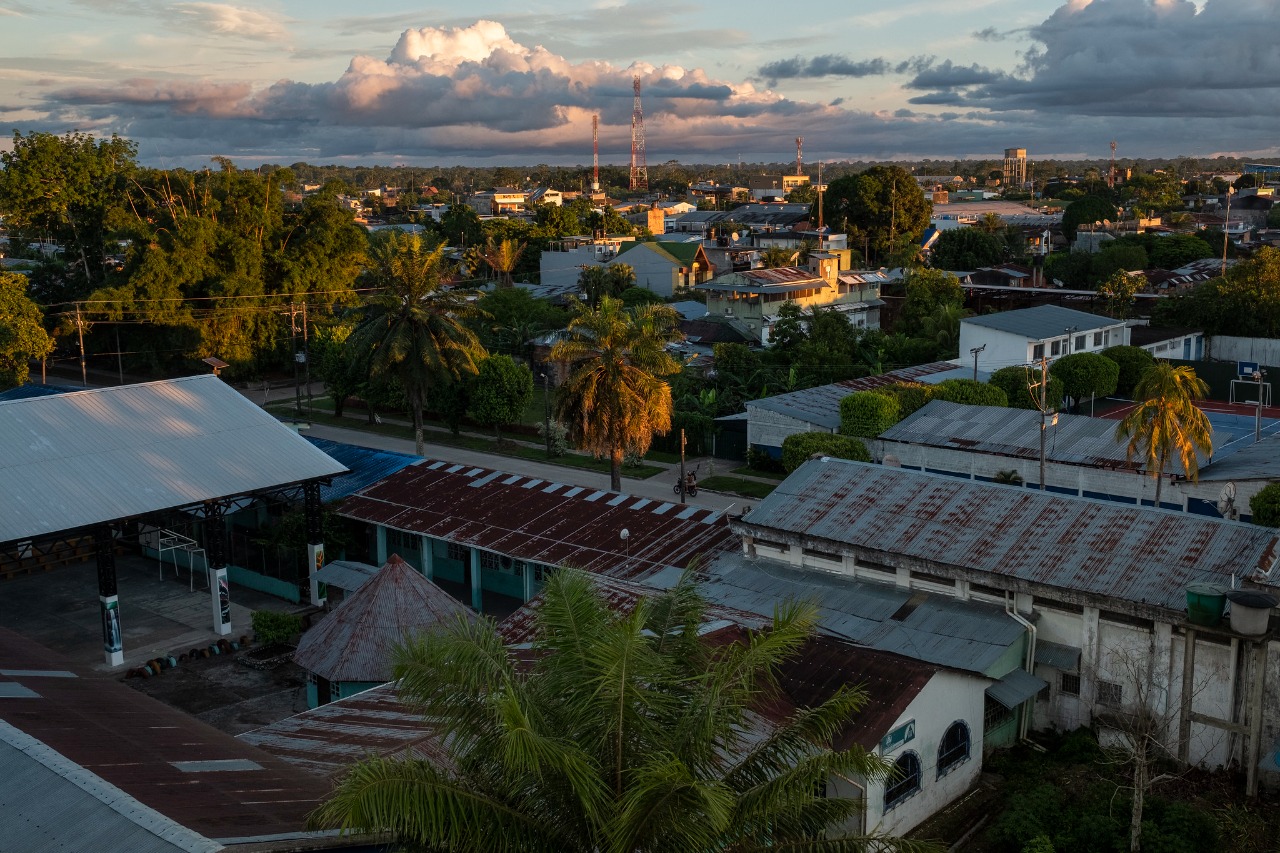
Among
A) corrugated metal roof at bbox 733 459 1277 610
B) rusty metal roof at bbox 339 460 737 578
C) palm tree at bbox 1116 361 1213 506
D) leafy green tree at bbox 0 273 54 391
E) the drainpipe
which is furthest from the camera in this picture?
leafy green tree at bbox 0 273 54 391

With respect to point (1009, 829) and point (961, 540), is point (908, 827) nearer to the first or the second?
point (1009, 829)

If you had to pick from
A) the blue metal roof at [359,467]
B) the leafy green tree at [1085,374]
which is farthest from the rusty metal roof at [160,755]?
the leafy green tree at [1085,374]

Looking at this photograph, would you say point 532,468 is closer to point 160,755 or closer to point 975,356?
point 975,356

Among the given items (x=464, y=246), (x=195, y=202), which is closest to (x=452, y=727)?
(x=195, y=202)

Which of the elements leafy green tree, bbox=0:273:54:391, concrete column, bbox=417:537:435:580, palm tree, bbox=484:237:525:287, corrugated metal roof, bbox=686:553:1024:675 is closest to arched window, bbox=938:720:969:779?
corrugated metal roof, bbox=686:553:1024:675

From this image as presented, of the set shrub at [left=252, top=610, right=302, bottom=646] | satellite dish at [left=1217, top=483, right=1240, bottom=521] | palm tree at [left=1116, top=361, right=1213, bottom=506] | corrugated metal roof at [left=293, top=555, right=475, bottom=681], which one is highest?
palm tree at [left=1116, top=361, right=1213, bottom=506]

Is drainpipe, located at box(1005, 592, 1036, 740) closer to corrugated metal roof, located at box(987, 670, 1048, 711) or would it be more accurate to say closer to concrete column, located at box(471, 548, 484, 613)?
corrugated metal roof, located at box(987, 670, 1048, 711)

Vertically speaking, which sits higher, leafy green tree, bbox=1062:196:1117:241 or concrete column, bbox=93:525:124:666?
leafy green tree, bbox=1062:196:1117:241
